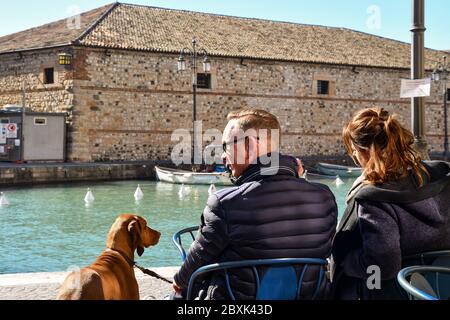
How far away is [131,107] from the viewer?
25625 millimetres

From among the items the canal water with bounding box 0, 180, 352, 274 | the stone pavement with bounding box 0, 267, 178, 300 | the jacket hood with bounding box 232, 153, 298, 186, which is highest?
the jacket hood with bounding box 232, 153, 298, 186

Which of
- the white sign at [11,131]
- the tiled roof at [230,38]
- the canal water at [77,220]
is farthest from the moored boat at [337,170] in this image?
the white sign at [11,131]

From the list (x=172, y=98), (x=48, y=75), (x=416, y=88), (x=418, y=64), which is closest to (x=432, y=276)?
(x=416, y=88)

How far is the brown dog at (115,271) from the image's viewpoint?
271 centimetres

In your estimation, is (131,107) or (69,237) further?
(131,107)

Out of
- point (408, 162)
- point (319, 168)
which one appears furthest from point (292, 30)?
point (408, 162)

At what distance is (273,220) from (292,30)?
31.0m

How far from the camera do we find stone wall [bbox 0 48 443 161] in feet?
81.5

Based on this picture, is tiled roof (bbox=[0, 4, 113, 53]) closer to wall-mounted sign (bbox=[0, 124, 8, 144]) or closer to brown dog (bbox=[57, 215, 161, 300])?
wall-mounted sign (bbox=[0, 124, 8, 144])

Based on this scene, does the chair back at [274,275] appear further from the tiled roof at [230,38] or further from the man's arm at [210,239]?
the tiled roof at [230,38]

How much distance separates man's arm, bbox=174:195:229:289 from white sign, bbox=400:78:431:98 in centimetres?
320

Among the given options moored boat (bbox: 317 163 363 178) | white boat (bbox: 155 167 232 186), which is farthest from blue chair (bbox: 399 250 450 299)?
moored boat (bbox: 317 163 363 178)

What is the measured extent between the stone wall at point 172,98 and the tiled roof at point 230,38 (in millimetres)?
474
